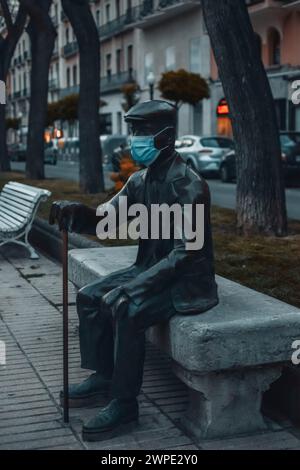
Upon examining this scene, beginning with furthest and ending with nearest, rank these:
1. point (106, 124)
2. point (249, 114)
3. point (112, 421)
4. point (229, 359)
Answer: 1. point (106, 124)
2. point (249, 114)
3. point (112, 421)
4. point (229, 359)

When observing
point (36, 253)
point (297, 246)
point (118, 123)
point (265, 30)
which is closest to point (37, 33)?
point (36, 253)

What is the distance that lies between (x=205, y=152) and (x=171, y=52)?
17.9 metres

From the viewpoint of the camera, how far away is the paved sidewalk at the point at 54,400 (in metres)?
4.16

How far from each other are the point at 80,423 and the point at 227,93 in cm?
604

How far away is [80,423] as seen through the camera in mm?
4445

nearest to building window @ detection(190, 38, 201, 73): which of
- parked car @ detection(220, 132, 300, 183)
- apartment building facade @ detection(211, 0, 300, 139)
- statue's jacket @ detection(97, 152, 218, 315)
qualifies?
apartment building facade @ detection(211, 0, 300, 139)

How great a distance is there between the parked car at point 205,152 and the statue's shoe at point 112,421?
72.4ft

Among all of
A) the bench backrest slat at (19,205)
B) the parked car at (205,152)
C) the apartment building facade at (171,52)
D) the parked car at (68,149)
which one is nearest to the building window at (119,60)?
the apartment building facade at (171,52)

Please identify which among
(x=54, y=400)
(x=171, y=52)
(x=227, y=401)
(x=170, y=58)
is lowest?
(x=54, y=400)

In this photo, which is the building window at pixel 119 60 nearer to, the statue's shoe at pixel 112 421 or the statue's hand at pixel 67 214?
the statue's hand at pixel 67 214

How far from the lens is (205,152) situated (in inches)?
1056

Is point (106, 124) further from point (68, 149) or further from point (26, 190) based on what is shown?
point (26, 190)

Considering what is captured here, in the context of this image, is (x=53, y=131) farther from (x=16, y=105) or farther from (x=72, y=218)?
(x=72, y=218)

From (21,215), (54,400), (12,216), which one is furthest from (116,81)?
(54,400)
